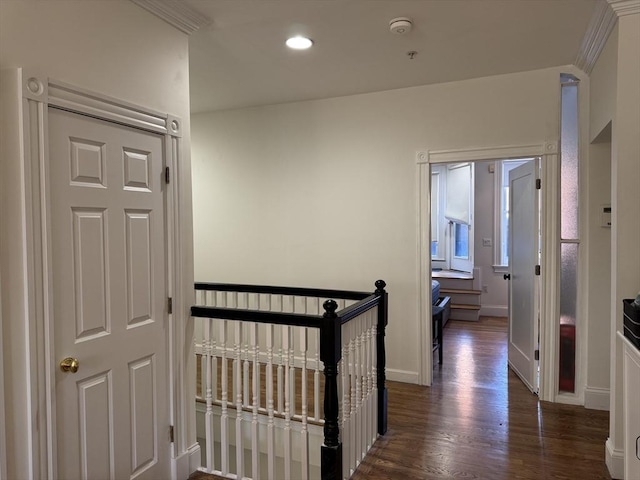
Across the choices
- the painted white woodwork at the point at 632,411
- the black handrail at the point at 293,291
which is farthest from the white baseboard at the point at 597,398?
the black handrail at the point at 293,291

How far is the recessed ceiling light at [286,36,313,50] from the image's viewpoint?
2.86 m

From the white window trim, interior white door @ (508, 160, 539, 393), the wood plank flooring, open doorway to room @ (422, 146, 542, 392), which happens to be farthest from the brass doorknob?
the white window trim

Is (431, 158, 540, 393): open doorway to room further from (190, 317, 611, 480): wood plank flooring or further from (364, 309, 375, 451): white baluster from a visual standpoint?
(364, 309, 375, 451): white baluster

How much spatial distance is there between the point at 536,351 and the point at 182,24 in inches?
138

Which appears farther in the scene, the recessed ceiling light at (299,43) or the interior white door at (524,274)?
the interior white door at (524,274)

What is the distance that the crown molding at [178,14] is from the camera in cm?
227

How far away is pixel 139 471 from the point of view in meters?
2.25

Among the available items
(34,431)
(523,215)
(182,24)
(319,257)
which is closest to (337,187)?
(319,257)

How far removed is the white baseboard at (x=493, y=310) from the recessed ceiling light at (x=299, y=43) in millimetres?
5282

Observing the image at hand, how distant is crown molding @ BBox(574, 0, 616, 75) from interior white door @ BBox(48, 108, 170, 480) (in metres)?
2.56

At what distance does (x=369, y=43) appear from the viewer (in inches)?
115

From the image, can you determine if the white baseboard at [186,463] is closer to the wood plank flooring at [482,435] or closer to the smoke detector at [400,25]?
the wood plank flooring at [482,435]

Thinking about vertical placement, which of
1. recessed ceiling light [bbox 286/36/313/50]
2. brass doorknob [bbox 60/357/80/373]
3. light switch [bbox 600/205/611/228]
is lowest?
brass doorknob [bbox 60/357/80/373]

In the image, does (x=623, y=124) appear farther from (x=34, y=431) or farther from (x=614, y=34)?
(x=34, y=431)
